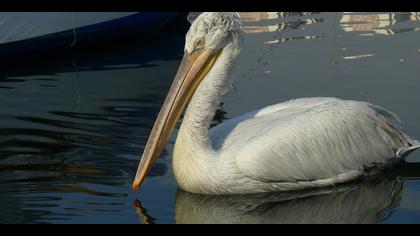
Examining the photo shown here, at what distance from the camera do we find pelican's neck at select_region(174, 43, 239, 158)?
460 cm

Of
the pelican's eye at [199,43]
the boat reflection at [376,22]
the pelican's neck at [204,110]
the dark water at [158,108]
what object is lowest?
the boat reflection at [376,22]

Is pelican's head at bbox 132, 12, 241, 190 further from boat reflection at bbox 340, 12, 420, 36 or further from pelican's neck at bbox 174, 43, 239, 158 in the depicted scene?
boat reflection at bbox 340, 12, 420, 36

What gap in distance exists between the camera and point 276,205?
14.7 ft

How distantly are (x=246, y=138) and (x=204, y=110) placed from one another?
0.95ft

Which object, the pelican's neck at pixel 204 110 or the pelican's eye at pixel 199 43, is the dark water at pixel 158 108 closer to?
the pelican's neck at pixel 204 110

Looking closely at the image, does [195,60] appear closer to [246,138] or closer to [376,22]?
[246,138]

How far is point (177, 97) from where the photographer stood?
4684mm

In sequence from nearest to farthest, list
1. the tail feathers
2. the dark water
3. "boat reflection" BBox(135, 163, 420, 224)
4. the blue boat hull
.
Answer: "boat reflection" BBox(135, 163, 420, 224)
the dark water
the tail feathers
the blue boat hull

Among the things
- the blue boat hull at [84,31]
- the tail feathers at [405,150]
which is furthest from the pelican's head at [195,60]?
the blue boat hull at [84,31]

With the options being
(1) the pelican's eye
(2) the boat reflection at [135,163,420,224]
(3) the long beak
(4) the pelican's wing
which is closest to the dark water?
(2) the boat reflection at [135,163,420,224]

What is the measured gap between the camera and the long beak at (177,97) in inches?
181

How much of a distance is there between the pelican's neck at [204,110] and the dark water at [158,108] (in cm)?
25
